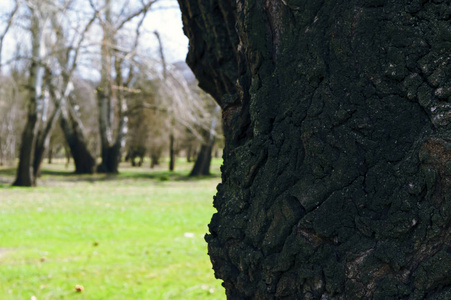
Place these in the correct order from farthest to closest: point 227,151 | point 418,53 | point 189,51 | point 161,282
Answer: point 161,282
point 189,51
point 227,151
point 418,53

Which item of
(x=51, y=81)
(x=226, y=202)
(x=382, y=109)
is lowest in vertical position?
(x=226, y=202)

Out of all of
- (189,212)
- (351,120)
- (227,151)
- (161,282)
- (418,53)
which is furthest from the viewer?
(189,212)

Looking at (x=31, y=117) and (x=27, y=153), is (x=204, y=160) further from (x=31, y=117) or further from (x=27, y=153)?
(x=31, y=117)

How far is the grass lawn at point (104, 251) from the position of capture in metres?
4.95

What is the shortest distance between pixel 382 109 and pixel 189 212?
9.66 meters

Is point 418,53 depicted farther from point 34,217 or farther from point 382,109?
point 34,217

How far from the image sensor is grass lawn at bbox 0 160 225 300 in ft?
16.2

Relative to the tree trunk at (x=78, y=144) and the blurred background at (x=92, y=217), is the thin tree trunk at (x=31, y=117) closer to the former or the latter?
the blurred background at (x=92, y=217)

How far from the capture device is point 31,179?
56.0 feet

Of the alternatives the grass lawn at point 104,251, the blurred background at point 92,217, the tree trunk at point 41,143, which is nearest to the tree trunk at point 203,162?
the blurred background at point 92,217

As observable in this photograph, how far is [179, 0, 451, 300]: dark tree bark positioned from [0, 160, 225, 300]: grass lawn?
2901 millimetres

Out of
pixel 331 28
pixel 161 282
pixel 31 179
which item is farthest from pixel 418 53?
pixel 31 179

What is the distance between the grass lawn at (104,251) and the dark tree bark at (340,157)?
114 inches

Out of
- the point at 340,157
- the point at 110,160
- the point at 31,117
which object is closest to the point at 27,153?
the point at 31,117
